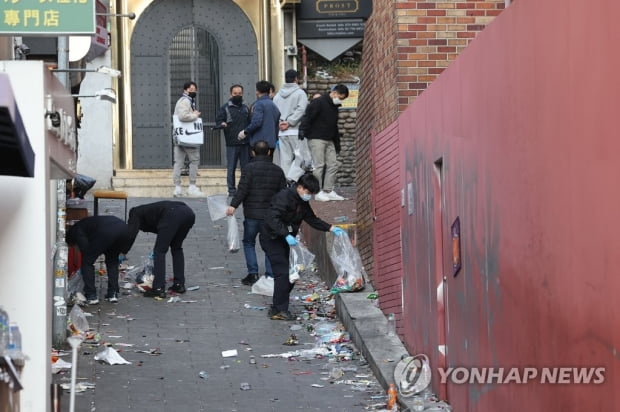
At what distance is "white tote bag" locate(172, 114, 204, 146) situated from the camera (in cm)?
2088

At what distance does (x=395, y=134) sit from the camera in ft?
41.7

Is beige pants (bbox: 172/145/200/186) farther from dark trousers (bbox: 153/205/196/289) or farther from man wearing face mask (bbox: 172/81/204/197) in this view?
dark trousers (bbox: 153/205/196/289)

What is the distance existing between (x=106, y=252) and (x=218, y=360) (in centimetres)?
255

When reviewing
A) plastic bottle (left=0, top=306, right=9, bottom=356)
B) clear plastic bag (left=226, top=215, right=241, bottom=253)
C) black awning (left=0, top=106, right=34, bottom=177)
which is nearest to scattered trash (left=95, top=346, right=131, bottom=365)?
black awning (left=0, top=106, right=34, bottom=177)

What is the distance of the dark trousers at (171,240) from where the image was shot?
14.8 metres

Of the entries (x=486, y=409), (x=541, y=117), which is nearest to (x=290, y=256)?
(x=486, y=409)

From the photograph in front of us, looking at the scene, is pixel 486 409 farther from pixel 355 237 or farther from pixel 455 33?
pixel 355 237

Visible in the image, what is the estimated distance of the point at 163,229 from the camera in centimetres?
1484

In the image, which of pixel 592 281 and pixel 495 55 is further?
pixel 495 55

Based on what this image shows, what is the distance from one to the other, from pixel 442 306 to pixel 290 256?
172 inches

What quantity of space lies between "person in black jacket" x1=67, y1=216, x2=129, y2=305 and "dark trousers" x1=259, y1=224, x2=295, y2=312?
1.58 m

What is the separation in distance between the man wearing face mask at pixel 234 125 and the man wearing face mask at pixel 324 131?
127cm

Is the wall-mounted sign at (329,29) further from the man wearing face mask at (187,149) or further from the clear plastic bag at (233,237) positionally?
the clear plastic bag at (233,237)

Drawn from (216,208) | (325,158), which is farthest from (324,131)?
(216,208)
